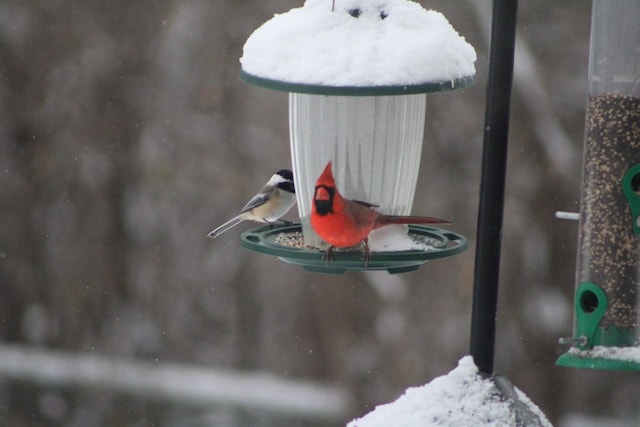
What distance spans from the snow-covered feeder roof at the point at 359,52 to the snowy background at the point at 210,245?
3375 mm

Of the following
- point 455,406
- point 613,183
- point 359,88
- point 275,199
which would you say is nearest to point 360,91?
point 359,88

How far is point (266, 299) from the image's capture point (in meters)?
7.71

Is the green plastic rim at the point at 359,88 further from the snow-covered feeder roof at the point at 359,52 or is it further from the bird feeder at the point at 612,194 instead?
the bird feeder at the point at 612,194

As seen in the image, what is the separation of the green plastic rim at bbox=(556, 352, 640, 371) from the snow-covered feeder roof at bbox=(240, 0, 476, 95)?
934 mm

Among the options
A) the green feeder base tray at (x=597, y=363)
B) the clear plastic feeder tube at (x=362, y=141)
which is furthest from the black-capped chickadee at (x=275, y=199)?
the green feeder base tray at (x=597, y=363)

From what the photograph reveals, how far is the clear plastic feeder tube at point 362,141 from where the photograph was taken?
10.5 feet

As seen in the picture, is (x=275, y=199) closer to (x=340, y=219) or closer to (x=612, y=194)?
(x=340, y=219)

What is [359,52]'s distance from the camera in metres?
2.88

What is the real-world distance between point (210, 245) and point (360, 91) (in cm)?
513

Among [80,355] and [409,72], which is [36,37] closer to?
[80,355]

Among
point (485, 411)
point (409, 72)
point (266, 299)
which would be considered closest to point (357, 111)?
point (409, 72)

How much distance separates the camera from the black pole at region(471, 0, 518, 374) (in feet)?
9.00

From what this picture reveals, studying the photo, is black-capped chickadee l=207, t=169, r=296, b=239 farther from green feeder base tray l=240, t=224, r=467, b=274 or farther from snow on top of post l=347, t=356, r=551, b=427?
snow on top of post l=347, t=356, r=551, b=427

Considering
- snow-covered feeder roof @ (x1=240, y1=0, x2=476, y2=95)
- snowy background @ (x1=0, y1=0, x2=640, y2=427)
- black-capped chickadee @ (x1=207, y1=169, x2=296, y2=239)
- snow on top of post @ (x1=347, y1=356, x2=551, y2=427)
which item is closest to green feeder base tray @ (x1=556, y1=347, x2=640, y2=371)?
snow on top of post @ (x1=347, y1=356, x2=551, y2=427)
